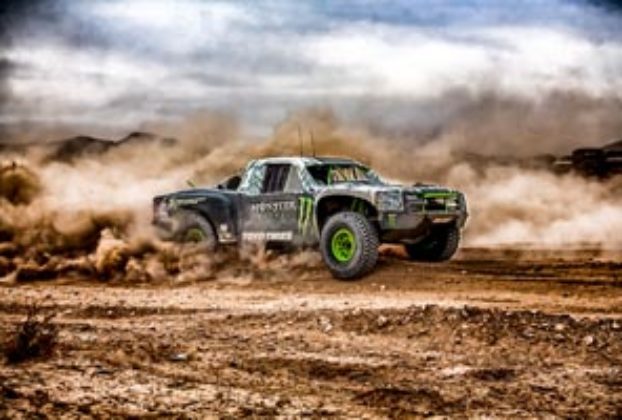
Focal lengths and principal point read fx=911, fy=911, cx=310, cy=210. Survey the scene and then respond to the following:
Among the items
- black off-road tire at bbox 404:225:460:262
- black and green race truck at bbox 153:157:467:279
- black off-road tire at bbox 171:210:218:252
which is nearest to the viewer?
black and green race truck at bbox 153:157:467:279

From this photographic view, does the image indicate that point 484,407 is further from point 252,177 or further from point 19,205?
point 19,205

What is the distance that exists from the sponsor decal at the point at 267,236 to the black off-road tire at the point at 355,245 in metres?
0.75

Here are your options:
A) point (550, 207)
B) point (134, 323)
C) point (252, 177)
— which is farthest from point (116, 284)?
point (550, 207)

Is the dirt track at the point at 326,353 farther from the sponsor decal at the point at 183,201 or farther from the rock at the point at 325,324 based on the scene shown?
the sponsor decal at the point at 183,201

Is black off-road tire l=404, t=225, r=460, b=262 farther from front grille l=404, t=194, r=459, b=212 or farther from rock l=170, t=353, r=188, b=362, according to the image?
rock l=170, t=353, r=188, b=362

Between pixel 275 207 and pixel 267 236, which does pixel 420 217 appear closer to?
pixel 275 207

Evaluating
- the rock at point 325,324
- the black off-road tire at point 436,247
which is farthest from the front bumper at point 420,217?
the rock at point 325,324

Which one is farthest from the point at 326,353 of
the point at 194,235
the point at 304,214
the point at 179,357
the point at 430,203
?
the point at 194,235

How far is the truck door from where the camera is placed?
44.1 ft

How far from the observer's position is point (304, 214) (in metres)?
13.3

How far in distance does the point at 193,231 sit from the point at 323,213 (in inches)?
93.6

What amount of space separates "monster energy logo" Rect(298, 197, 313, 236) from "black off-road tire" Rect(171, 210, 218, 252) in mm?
1668

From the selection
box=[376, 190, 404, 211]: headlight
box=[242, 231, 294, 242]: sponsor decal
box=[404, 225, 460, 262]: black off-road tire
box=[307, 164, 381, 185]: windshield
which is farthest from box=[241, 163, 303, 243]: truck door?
box=[404, 225, 460, 262]: black off-road tire

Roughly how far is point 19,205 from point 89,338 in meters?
10.1
